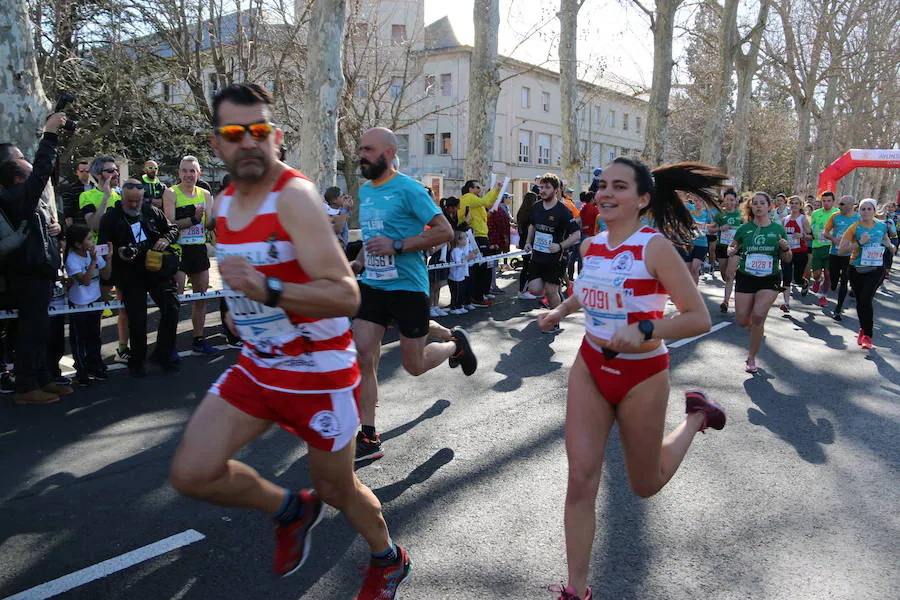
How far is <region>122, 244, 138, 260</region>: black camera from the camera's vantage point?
21.8ft

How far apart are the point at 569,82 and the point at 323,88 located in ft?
33.8

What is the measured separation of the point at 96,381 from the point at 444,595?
4986mm

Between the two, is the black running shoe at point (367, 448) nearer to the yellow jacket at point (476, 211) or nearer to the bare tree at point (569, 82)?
the yellow jacket at point (476, 211)

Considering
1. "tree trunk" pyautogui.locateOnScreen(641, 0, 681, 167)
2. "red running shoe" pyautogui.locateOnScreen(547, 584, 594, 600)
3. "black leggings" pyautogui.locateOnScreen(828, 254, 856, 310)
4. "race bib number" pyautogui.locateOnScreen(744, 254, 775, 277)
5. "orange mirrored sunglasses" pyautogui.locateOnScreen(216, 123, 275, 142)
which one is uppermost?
"tree trunk" pyautogui.locateOnScreen(641, 0, 681, 167)

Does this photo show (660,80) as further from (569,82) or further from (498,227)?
(498,227)

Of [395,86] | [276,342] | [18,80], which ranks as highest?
[395,86]

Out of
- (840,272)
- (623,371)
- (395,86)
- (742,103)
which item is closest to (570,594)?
(623,371)

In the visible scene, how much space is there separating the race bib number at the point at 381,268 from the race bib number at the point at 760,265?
15.5ft

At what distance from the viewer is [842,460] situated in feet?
16.2

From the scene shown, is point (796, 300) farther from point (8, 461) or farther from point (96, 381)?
point (8, 461)

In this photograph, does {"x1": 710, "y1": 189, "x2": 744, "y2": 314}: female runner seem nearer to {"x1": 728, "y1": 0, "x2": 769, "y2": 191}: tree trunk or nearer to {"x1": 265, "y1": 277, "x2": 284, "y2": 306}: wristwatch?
{"x1": 265, "y1": 277, "x2": 284, "y2": 306}: wristwatch

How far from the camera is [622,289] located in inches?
119

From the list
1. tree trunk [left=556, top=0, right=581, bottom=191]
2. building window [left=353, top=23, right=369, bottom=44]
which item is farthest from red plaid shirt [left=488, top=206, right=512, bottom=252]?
building window [left=353, top=23, right=369, bottom=44]

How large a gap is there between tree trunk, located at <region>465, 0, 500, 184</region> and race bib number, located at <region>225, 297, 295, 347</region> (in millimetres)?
14319
